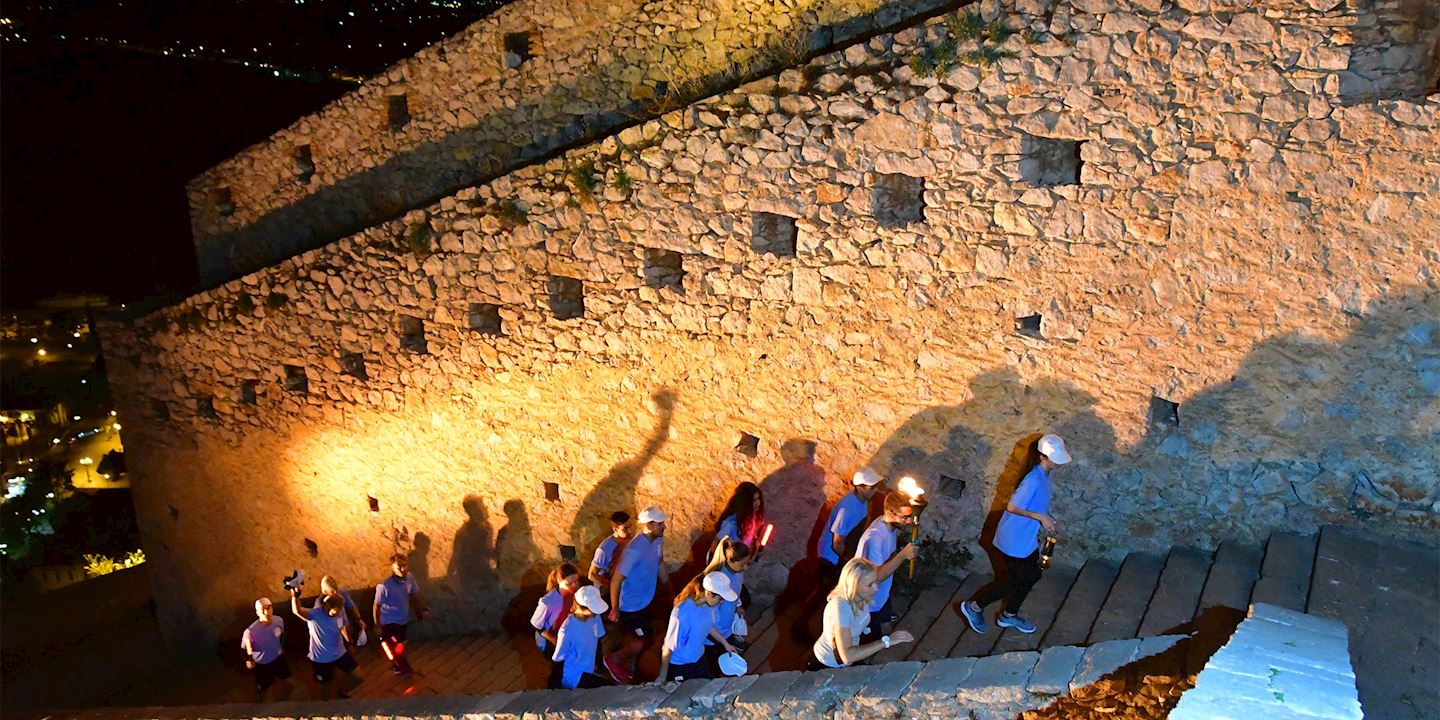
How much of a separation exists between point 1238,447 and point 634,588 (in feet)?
12.5

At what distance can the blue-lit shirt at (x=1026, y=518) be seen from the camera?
465 cm

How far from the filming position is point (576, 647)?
4957 millimetres

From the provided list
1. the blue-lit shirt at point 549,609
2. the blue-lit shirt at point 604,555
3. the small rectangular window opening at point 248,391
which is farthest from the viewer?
the small rectangular window opening at point 248,391

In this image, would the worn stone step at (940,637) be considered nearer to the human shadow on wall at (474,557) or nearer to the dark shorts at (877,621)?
the dark shorts at (877,621)

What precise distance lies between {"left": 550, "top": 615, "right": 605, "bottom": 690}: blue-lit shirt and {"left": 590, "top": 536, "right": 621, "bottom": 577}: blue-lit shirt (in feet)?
3.23

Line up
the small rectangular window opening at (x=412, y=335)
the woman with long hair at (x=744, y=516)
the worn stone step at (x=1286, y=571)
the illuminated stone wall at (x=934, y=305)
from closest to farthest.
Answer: the worn stone step at (x=1286, y=571), the illuminated stone wall at (x=934, y=305), the woman with long hair at (x=744, y=516), the small rectangular window opening at (x=412, y=335)

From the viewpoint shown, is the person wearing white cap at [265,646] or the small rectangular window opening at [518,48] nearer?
the person wearing white cap at [265,646]

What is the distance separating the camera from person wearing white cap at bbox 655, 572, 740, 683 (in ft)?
14.7

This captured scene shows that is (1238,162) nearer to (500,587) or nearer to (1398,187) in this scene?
(1398,187)

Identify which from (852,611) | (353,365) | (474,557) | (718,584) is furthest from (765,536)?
(353,365)

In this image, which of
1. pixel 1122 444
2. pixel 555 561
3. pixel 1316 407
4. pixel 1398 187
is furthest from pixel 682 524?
pixel 1398 187

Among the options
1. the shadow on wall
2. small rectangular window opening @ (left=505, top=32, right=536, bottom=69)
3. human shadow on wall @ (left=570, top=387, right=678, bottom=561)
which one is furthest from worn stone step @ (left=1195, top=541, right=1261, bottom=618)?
small rectangular window opening @ (left=505, top=32, right=536, bottom=69)

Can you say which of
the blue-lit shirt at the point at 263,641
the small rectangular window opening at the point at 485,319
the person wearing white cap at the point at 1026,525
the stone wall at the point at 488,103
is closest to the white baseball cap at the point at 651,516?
the person wearing white cap at the point at 1026,525

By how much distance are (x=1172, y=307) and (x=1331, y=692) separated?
2.39 m
